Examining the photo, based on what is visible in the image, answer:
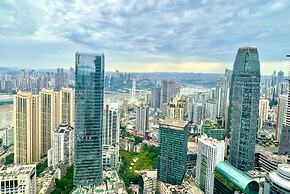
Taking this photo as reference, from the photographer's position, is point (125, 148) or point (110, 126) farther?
point (125, 148)

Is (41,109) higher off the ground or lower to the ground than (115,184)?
higher

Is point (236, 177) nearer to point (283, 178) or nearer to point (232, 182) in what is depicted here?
point (232, 182)

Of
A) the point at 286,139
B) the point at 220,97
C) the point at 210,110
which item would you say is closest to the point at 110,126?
the point at 286,139

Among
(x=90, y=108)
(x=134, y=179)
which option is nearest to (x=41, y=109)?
(x=90, y=108)

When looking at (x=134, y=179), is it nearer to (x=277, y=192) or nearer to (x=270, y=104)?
(x=277, y=192)

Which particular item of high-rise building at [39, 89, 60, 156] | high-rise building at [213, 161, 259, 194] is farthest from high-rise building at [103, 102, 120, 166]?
high-rise building at [213, 161, 259, 194]

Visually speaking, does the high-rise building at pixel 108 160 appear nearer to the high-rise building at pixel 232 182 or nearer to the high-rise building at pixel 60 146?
the high-rise building at pixel 60 146

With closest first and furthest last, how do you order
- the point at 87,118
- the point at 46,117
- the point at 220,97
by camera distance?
the point at 87,118, the point at 46,117, the point at 220,97
